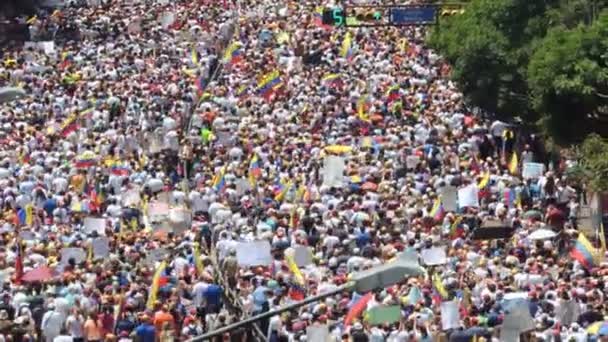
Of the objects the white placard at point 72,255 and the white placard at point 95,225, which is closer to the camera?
the white placard at point 72,255

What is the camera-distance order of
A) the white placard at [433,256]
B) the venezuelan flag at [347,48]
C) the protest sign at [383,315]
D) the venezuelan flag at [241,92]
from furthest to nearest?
the venezuelan flag at [347,48]
the venezuelan flag at [241,92]
the white placard at [433,256]
the protest sign at [383,315]

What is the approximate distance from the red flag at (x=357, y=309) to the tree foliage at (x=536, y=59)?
45.5ft

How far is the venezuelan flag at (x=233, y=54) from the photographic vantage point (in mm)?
69688

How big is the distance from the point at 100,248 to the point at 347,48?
86.1 feet

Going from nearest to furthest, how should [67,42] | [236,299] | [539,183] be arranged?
1. [236,299]
2. [539,183]
3. [67,42]

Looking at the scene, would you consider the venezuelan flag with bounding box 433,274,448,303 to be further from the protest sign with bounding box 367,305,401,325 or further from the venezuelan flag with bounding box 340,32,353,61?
the venezuelan flag with bounding box 340,32,353,61

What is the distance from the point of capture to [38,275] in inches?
1661

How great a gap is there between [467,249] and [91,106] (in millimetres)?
20887

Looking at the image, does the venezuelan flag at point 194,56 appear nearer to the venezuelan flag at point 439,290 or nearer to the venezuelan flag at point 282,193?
the venezuelan flag at point 282,193

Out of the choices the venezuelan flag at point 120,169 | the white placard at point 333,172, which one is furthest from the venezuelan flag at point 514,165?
the venezuelan flag at point 120,169

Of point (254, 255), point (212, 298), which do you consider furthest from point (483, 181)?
point (212, 298)

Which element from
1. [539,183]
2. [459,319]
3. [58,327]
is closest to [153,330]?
[58,327]

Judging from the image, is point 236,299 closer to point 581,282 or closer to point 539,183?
point 581,282

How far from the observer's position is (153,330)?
127 ft
